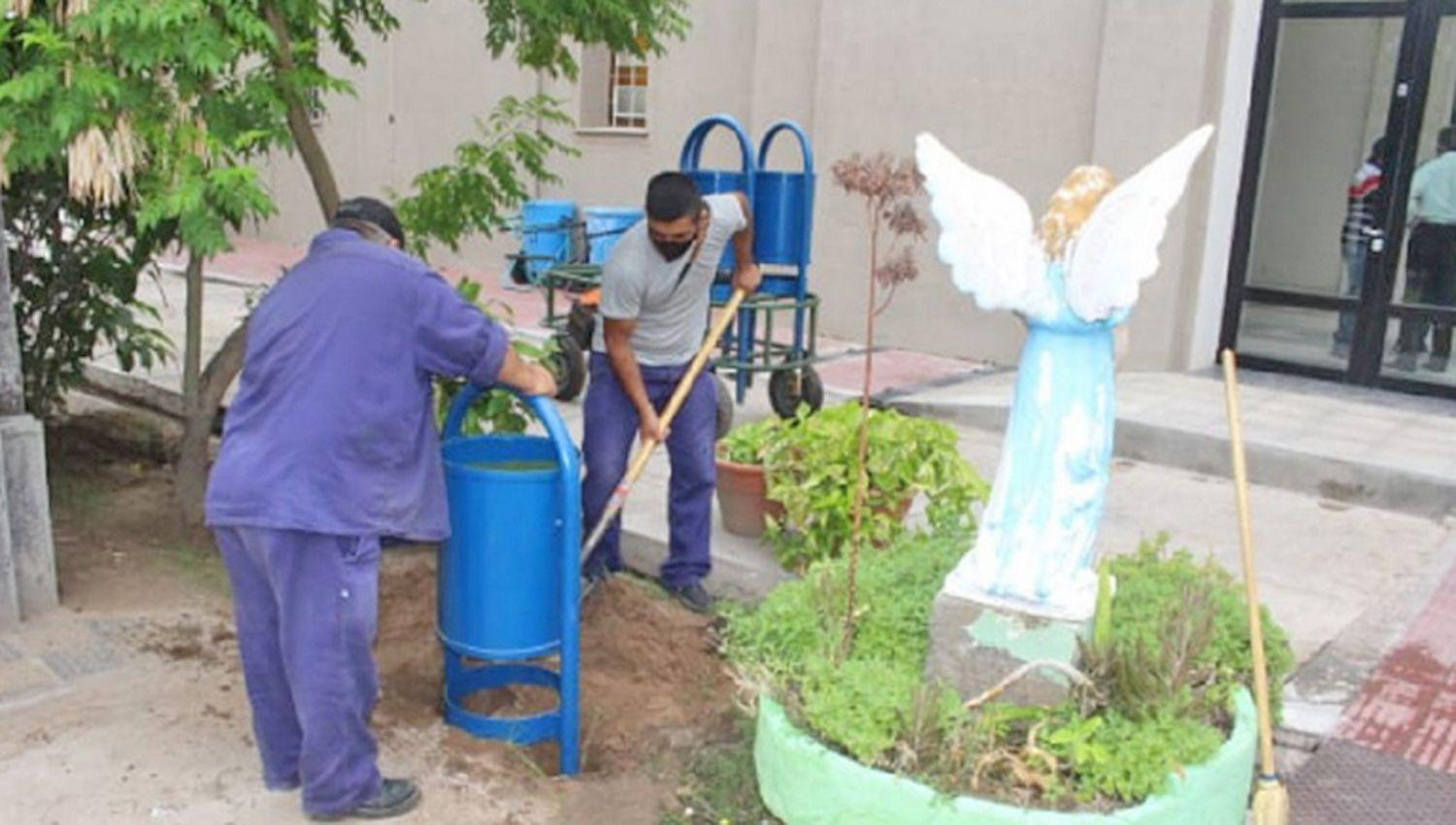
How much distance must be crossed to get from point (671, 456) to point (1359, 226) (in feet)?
19.6

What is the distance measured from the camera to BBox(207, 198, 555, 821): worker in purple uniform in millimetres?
3084

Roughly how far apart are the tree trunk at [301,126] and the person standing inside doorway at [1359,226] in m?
6.58

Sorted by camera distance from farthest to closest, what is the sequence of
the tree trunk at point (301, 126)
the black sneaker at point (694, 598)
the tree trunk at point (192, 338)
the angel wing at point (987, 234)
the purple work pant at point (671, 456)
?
the tree trunk at point (192, 338), the black sneaker at point (694, 598), the purple work pant at point (671, 456), the tree trunk at point (301, 126), the angel wing at point (987, 234)

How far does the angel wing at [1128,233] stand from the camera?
283cm

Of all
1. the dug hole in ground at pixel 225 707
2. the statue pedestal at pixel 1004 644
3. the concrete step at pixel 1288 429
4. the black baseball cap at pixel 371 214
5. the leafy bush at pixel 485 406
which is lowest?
the dug hole in ground at pixel 225 707

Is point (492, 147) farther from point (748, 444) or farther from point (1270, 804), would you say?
point (1270, 804)

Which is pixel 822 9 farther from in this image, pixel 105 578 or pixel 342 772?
pixel 342 772

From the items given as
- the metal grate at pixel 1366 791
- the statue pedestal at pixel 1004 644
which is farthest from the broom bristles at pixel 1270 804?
the metal grate at pixel 1366 791

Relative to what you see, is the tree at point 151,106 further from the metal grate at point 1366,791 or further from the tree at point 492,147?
the metal grate at point 1366,791

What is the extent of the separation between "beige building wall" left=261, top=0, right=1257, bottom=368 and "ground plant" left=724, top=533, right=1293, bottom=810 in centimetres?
533

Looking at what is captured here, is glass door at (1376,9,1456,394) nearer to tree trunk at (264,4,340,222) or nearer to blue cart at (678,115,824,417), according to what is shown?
blue cart at (678,115,824,417)

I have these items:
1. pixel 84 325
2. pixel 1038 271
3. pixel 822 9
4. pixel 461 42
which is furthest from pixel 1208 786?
pixel 461 42

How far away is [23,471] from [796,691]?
276 cm

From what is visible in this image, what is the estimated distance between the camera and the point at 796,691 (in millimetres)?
3311
